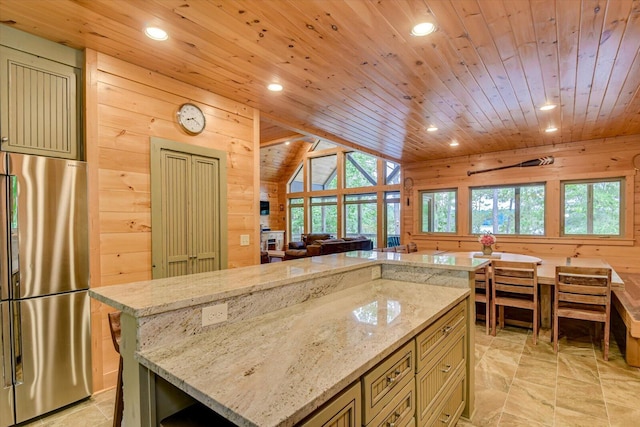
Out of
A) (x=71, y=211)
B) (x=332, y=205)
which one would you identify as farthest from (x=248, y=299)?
(x=332, y=205)

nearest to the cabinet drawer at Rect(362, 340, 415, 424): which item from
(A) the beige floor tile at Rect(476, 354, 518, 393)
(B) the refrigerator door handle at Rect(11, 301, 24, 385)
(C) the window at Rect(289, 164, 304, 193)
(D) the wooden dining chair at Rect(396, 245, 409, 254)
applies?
(A) the beige floor tile at Rect(476, 354, 518, 393)

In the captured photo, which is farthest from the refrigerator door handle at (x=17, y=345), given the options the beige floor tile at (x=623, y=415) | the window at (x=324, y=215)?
the window at (x=324, y=215)

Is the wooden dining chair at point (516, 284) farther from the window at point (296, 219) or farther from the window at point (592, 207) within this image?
the window at point (296, 219)

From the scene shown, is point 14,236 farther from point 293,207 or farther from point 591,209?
point 293,207

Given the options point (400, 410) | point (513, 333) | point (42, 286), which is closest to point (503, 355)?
point (513, 333)

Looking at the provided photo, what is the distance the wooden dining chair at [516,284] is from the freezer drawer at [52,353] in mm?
3923

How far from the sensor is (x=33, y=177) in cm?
219

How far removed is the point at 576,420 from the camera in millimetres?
2223

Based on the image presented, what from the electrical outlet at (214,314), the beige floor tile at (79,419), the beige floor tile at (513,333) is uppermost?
the electrical outlet at (214,314)

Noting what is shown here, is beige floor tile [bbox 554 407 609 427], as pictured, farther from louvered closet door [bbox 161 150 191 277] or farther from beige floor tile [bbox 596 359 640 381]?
louvered closet door [bbox 161 150 191 277]

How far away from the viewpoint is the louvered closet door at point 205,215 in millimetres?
3045

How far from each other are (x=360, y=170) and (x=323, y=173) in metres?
1.51

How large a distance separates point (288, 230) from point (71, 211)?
30.8 ft

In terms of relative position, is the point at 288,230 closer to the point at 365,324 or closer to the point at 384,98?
the point at 384,98
